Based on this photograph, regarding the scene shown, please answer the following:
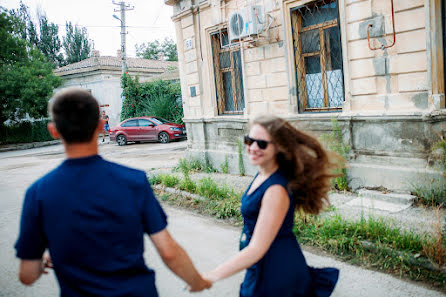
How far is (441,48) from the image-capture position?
6.17 meters

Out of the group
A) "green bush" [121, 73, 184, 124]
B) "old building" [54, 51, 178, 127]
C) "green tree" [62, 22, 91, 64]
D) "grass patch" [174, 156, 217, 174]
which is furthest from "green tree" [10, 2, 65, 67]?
"grass patch" [174, 156, 217, 174]

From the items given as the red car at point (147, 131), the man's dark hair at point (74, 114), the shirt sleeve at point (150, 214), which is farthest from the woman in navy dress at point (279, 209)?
the red car at point (147, 131)

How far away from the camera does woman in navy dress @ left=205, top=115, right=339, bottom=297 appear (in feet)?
7.11

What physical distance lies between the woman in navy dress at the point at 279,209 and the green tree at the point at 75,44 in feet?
159

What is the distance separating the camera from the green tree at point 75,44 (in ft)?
152

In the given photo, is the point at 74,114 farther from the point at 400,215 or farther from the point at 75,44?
the point at 75,44

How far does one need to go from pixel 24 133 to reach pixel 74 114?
31.0m

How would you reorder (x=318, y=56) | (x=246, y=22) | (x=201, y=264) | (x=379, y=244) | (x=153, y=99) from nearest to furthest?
(x=379, y=244) < (x=201, y=264) < (x=318, y=56) < (x=246, y=22) < (x=153, y=99)

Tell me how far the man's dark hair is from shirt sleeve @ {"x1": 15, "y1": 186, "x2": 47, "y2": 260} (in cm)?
31

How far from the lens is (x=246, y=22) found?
8.83 metres

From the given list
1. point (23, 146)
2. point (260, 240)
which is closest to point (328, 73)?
point (260, 240)

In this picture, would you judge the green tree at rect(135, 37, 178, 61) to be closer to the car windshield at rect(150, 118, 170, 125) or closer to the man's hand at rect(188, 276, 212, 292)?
the car windshield at rect(150, 118, 170, 125)

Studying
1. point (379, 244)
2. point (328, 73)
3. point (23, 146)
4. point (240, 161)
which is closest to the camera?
point (379, 244)

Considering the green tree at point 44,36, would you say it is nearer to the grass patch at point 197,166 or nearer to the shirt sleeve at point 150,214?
the grass patch at point 197,166
